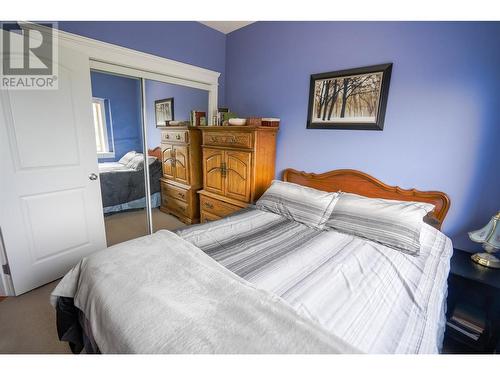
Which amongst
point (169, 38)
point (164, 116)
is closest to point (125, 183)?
point (164, 116)

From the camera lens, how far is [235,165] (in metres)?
2.52

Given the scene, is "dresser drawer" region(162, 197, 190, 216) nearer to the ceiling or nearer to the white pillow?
the white pillow

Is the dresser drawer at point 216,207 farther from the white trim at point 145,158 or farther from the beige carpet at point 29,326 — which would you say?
the beige carpet at point 29,326

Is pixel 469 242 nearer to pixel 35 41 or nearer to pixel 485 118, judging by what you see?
pixel 485 118

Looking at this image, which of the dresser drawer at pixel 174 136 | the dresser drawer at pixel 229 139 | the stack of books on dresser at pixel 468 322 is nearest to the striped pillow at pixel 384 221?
the stack of books on dresser at pixel 468 322

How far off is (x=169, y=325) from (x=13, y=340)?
4.83 feet

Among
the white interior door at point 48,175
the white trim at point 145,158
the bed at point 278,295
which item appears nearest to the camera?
the bed at point 278,295

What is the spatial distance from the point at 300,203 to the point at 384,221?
0.64 metres

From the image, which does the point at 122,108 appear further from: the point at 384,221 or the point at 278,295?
the point at 384,221

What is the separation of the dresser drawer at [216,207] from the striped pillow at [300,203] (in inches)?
20.1

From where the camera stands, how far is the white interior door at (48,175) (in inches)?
67.7

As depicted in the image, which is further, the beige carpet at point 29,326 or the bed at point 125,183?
the bed at point 125,183

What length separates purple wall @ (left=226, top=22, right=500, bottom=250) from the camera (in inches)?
59.8
